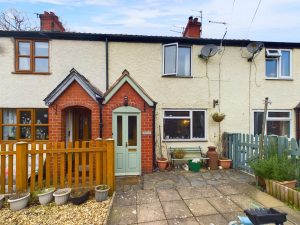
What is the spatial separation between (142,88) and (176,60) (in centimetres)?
200

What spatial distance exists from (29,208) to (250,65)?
10245mm

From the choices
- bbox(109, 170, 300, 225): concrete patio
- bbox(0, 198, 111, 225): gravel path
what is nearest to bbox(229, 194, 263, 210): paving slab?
bbox(109, 170, 300, 225): concrete patio

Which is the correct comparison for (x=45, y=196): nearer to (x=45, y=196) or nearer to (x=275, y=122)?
(x=45, y=196)

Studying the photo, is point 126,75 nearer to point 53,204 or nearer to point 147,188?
point 147,188

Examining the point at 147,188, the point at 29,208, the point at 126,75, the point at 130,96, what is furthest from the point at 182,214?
the point at 126,75

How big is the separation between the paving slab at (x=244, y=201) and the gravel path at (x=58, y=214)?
320 cm

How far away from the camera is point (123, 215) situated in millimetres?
4398

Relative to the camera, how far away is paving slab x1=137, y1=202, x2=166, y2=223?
4.23 meters

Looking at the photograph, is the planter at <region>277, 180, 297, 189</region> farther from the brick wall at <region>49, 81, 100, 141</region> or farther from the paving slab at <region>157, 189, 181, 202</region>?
the brick wall at <region>49, 81, 100, 141</region>

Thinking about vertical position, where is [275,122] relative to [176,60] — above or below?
below

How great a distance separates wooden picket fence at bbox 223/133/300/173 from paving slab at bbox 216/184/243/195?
146 centimetres

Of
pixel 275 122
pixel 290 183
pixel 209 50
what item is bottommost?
pixel 290 183

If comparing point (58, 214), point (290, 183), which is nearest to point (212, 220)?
point (290, 183)

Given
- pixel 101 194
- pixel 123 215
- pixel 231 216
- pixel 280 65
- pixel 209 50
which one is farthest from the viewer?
pixel 280 65
